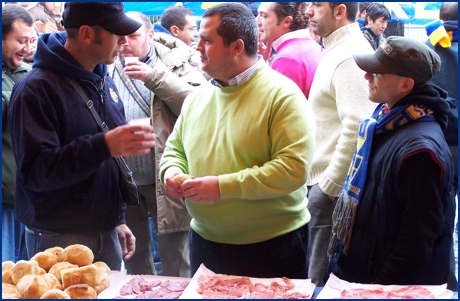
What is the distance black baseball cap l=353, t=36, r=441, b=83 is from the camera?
2.04m

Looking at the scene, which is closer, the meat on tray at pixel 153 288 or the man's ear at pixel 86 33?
the meat on tray at pixel 153 288

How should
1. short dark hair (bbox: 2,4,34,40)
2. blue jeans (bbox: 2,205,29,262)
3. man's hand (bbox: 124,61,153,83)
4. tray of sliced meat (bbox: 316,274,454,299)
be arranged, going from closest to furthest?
tray of sliced meat (bbox: 316,274,454,299) → man's hand (bbox: 124,61,153,83) → short dark hair (bbox: 2,4,34,40) → blue jeans (bbox: 2,205,29,262)

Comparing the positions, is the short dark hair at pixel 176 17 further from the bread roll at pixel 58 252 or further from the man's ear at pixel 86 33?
the bread roll at pixel 58 252

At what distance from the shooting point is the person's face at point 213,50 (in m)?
2.19

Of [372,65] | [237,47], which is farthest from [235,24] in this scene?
[372,65]

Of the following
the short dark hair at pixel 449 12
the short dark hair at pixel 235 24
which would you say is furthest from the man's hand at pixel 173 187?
the short dark hair at pixel 449 12

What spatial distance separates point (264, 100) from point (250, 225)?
0.47 meters

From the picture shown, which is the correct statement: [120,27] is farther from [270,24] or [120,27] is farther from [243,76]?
[270,24]

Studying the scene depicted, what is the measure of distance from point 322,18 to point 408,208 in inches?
51.2

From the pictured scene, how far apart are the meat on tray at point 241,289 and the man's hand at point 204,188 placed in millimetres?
278

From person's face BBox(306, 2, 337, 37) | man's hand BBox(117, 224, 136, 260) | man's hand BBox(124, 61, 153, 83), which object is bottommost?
man's hand BBox(117, 224, 136, 260)

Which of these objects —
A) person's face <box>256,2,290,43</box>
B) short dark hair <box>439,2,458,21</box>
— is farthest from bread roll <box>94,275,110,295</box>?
short dark hair <box>439,2,458,21</box>

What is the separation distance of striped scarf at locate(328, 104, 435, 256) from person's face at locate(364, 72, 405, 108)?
6cm

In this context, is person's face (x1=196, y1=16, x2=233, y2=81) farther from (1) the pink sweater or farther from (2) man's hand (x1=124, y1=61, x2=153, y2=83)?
(1) the pink sweater
